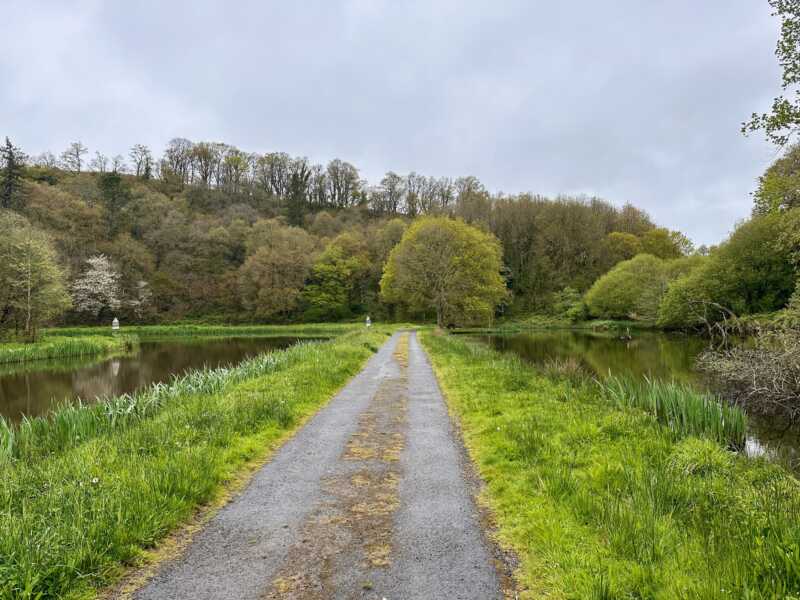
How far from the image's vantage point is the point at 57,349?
29.6 metres

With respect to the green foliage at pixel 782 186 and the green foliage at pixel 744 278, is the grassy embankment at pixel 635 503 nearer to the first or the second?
the green foliage at pixel 782 186

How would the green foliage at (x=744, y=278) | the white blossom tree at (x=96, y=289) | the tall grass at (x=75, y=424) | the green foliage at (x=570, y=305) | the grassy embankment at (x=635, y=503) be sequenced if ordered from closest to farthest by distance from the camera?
the grassy embankment at (x=635, y=503), the tall grass at (x=75, y=424), the green foliage at (x=744, y=278), the white blossom tree at (x=96, y=289), the green foliage at (x=570, y=305)

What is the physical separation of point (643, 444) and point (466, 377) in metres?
7.10

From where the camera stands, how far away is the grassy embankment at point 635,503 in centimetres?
336

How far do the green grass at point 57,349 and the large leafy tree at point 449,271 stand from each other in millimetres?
25007

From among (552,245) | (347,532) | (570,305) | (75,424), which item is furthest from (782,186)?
(552,245)

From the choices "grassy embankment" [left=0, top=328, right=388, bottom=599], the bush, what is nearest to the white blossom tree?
"grassy embankment" [left=0, top=328, right=388, bottom=599]

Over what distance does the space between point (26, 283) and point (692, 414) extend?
37082 mm

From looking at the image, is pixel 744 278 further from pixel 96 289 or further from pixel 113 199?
pixel 113 199

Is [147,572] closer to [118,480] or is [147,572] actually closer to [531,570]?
[118,480]

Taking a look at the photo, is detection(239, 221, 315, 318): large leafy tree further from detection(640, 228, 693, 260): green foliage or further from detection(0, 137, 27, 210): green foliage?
detection(640, 228, 693, 260): green foliage

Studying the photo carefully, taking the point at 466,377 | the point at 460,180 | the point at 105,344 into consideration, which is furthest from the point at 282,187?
the point at 466,377

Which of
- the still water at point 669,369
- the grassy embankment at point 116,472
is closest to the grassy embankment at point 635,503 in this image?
the still water at point 669,369

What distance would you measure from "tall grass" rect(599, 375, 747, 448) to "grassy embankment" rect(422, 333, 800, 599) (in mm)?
30
